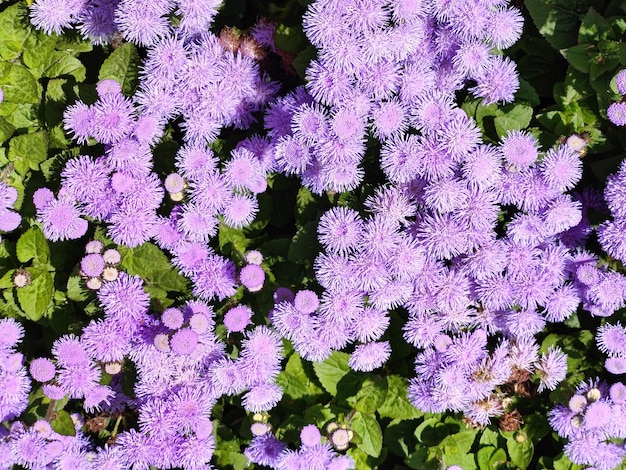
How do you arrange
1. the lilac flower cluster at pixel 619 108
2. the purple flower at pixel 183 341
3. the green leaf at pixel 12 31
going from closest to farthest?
the lilac flower cluster at pixel 619 108 → the purple flower at pixel 183 341 → the green leaf at pixel 12 31

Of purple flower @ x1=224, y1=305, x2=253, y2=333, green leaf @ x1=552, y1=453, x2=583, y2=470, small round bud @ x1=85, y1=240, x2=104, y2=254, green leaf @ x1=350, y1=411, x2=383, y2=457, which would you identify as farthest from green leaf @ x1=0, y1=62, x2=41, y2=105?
green leaf @ x1=552, y1=453, x2=583, y2=470

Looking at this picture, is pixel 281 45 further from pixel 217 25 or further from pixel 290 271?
pixel 290 271

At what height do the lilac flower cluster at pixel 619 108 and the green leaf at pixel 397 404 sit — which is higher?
the lilac flower cluster at pixel 619 108

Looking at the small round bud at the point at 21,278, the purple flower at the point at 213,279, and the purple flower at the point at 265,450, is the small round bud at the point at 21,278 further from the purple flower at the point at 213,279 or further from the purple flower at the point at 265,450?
the purple flower at the point at 265,450

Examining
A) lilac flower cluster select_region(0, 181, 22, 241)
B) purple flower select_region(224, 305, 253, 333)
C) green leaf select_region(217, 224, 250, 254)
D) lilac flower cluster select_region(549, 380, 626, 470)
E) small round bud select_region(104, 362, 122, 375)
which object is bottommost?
small round bud select_region(104, 362, 122, 375)

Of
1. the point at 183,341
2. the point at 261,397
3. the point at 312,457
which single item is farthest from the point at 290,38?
the point at 312,457

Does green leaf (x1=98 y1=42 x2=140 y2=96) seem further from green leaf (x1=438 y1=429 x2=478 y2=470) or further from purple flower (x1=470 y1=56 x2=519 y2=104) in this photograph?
green leaf (x1=438 y1=429 x2=478 y2=470)

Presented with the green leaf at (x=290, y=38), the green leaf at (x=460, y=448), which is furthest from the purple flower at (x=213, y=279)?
the green leaf at (x=460, y=448)
